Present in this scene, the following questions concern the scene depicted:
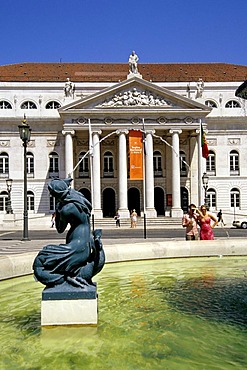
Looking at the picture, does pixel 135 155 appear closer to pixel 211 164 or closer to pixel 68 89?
pixel 68 89

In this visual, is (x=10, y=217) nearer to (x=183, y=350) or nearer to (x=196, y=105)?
(x=196, y=105)

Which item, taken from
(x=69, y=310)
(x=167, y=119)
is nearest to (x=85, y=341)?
(x=69, y=310)

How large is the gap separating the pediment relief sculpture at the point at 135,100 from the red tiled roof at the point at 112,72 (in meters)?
7.51

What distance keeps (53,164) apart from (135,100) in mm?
12310

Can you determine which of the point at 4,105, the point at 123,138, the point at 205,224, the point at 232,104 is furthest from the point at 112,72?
the point at 205,224

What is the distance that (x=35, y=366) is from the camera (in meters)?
4.41

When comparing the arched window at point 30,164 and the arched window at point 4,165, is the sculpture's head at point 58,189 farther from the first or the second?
the arched window at point 4,165

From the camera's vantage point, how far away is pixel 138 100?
48.5 m

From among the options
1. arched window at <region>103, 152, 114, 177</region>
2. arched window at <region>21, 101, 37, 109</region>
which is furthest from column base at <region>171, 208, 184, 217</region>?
arched window at <region>21, 101, 37, 109</region>

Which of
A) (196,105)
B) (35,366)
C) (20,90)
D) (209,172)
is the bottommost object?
(35,366)

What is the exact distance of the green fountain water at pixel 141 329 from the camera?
14.9 feet

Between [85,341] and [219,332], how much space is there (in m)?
1.64

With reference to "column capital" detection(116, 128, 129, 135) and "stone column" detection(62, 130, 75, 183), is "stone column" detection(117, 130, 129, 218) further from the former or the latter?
"stone column" detection(62, 130, 75, 183)

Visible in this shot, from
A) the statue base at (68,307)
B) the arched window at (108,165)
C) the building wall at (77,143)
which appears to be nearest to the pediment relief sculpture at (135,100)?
the building wall at (77,143)
